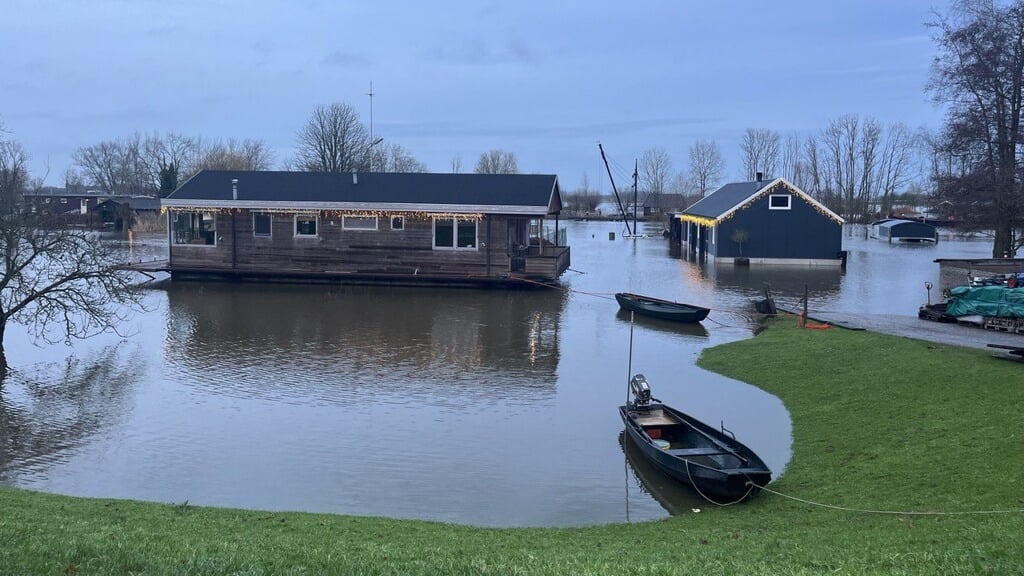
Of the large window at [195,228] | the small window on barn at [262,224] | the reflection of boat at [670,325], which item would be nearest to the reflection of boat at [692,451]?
the reflection of boat at [670,325]

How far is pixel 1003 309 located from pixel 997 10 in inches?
1015

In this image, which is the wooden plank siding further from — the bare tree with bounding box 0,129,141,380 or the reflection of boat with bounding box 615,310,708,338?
the bare tree with bounding box 0,129,141,380

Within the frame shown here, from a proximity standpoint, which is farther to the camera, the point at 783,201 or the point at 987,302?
the point at 783,201

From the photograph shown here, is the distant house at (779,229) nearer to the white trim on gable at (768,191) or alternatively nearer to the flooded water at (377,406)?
the white trim on gable at (768,191)

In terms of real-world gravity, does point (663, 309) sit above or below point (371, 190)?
below

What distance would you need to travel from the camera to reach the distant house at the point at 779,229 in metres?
56.8

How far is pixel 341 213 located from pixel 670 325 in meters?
18.3

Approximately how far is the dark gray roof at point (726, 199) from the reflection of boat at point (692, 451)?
42.2 meters

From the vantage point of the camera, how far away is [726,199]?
64.0 metres

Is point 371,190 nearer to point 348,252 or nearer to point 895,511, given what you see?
point 348,252

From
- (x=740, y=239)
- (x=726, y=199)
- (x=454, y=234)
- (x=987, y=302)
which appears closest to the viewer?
(x=987, y=302)

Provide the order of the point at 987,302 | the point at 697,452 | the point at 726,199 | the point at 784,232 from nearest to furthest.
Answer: the point at 697,452
the point at 987,302
the point at 784,232
the point at 726,199

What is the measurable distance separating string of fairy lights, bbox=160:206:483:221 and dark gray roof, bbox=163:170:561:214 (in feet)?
0.91

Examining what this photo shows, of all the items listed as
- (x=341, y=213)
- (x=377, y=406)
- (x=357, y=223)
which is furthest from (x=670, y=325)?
(x=341, y=213)
